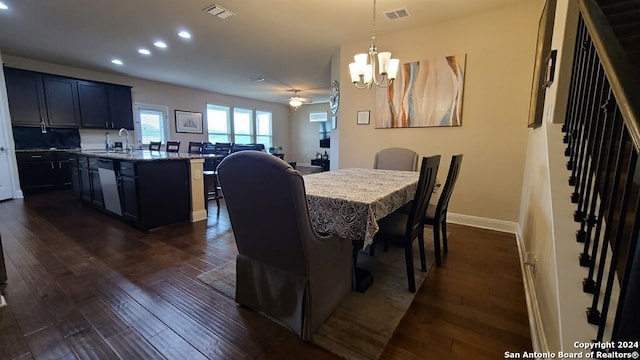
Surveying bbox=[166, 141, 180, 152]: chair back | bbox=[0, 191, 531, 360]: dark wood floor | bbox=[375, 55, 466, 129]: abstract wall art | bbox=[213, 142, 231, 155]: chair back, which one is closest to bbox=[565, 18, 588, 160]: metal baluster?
bbox=[0, 191, 531, 360]: dark wood floor

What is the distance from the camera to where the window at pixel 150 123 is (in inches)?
261

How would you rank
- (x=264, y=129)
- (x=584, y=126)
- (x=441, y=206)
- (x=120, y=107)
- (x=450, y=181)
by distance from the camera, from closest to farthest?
(x=584, y=126)
(x=450, y=181)
(x=441, y=206)
(x=120, y=107)
(x=264, y=129)

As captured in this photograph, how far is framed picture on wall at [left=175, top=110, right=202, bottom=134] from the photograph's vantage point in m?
7.38

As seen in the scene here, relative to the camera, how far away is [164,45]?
165 inches

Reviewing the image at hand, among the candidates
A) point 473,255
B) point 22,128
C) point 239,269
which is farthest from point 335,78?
point 22,128

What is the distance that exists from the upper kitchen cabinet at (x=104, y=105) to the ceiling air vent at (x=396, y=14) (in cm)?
609

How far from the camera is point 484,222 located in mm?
3277

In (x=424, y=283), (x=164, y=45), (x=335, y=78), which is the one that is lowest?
(x=424, y=283)

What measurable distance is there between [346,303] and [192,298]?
40.3 inches

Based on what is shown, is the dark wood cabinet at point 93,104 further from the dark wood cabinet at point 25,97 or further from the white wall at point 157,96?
the dark wood cabinet at point 25,97

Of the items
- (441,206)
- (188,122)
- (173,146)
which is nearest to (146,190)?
(173,146)

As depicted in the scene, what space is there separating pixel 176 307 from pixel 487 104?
11.8 feet

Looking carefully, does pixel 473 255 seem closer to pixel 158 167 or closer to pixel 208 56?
pixel 158 167

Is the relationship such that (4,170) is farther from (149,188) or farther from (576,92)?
(576,92)
